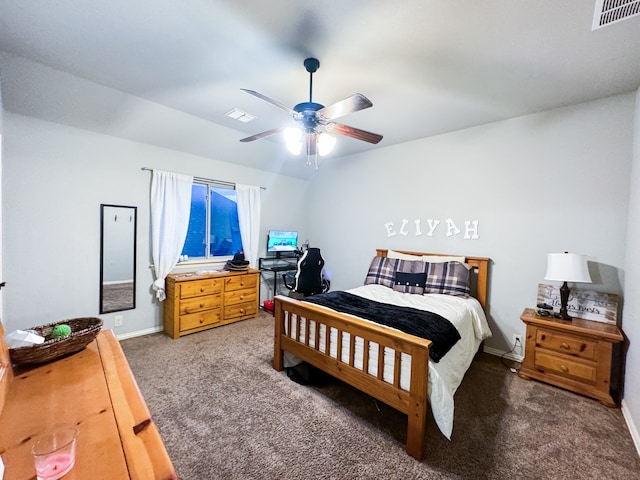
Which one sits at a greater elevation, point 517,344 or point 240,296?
point 240,296

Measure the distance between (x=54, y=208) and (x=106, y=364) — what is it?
2.52m

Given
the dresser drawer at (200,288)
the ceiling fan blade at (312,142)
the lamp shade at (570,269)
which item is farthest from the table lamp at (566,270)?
the dresser drawer at (200,288)

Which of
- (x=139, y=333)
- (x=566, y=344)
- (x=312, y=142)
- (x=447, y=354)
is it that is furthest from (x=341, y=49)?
(x=139, y=333)

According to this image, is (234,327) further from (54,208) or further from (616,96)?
(616,96)

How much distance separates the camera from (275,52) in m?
1.91

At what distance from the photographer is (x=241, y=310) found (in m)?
3.87

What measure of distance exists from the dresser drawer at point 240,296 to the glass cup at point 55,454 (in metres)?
3.05

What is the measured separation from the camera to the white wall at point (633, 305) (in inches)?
73.7

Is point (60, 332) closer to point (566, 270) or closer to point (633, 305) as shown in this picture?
point (566, 270)

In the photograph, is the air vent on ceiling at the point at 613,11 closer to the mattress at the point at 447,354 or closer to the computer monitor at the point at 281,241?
the mattress at the point at 447,354

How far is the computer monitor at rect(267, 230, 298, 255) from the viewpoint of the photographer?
4598 mm

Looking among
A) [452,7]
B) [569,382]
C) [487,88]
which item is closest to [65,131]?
[452,7]

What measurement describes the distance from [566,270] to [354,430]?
87.0 inches

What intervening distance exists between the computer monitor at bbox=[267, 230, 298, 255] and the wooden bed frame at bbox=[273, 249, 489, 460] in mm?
2167
